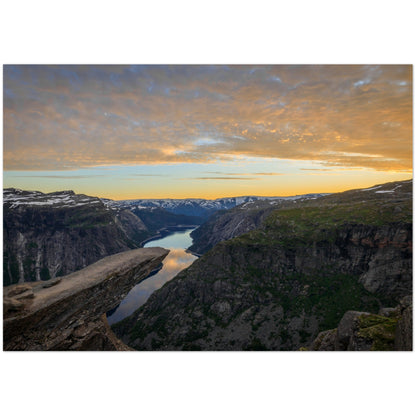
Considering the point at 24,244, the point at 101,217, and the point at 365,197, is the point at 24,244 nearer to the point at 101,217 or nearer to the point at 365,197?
the point at 101,217

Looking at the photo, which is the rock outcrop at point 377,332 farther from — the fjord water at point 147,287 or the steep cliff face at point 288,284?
the fjord water at point 147,287

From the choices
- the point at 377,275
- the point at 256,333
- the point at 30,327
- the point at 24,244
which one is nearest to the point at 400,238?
the point at 377,275

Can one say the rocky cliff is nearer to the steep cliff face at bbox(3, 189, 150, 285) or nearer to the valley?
the valley

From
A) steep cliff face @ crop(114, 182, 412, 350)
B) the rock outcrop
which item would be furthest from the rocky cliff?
steep cliff face @ crop(114, 182, 412, 350)

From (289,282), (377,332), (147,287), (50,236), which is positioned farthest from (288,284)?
(50,236)

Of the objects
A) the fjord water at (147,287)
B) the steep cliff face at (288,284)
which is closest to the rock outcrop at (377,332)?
the steep cliff face at (288,284)

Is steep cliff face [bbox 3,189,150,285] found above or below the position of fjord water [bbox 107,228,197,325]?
above

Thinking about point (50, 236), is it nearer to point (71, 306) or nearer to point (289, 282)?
point (289, 282)
